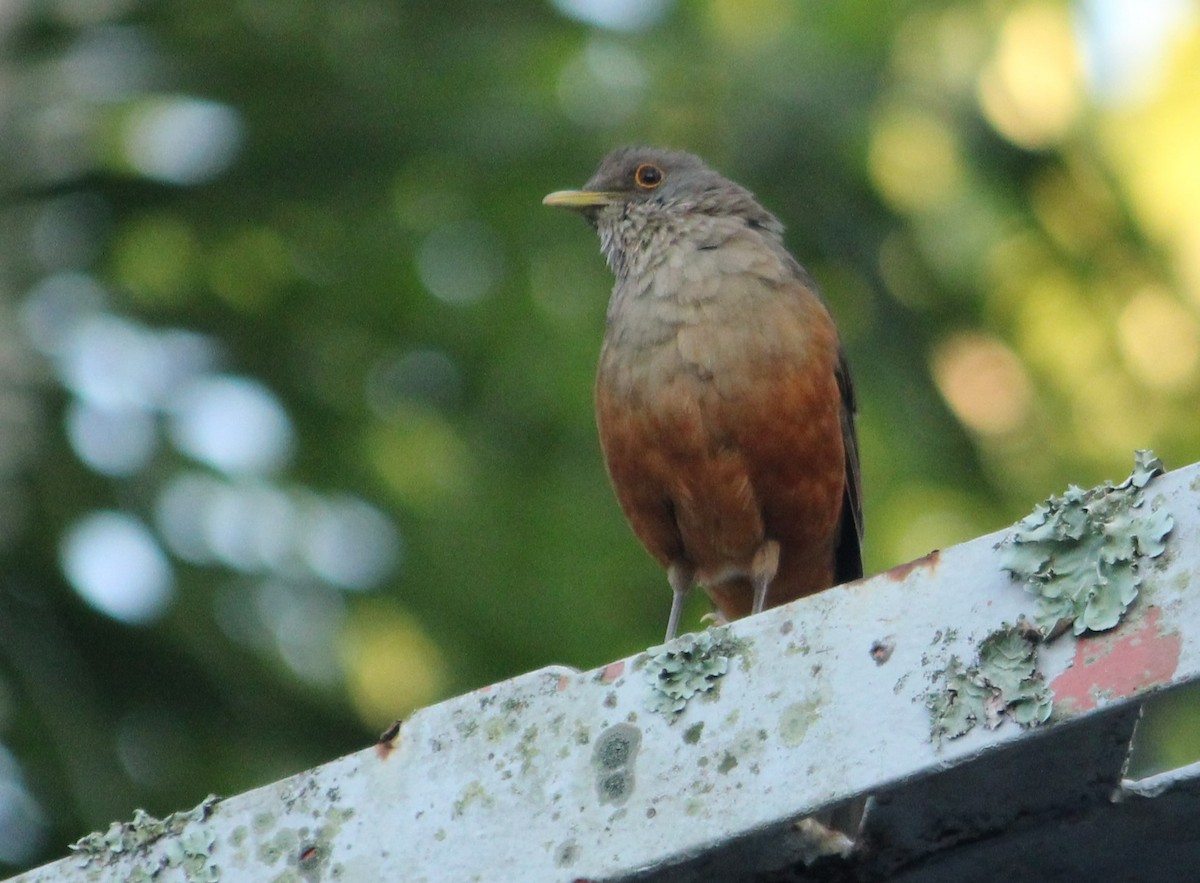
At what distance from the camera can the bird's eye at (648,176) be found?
20.3 ft

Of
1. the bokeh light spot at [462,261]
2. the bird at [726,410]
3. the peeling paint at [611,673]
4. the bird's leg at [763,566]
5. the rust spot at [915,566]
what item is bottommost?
the peeling paint at [611,673]

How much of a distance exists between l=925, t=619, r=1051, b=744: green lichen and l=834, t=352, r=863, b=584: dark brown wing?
10.1 ft

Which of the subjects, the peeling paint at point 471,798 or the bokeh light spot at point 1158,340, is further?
the bokeh light spot at point 1158,340

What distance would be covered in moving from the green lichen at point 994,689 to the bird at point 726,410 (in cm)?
262

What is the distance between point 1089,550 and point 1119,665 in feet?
0.54

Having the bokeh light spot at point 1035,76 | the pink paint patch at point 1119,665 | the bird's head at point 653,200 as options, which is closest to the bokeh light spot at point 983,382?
the bokeh light spot at point 1035,76

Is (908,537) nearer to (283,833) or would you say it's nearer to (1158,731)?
(1158,731)

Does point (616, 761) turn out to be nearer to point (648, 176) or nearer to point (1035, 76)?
point (648, 176)

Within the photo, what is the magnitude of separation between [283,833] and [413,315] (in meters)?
5.65

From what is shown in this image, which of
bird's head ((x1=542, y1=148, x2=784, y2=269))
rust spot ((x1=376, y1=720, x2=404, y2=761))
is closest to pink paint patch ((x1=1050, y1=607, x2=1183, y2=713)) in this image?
rust spot ((x1=376, y1=720, x2=404, y2=761))

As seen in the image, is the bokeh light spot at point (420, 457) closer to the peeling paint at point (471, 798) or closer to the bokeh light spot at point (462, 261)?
the bokeh light spot at point (462, 261)

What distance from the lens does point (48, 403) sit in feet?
24.2

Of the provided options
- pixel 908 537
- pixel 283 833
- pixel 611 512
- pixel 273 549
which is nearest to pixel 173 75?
pixel 273 549

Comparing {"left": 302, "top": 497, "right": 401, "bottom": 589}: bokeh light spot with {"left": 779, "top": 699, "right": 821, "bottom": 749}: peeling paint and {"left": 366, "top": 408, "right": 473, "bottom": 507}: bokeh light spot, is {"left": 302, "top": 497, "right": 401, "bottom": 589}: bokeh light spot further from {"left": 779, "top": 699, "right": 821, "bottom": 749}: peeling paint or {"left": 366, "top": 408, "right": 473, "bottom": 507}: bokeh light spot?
{"left": 779, "top": 699, "right": 821, "bottom": 749}: peeling paint
